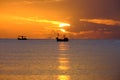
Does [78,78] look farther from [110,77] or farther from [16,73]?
[16,73]

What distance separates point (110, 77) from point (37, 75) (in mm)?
11358

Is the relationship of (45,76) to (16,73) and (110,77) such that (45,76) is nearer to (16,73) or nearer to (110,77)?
(16,73)

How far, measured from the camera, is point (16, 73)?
181 feet

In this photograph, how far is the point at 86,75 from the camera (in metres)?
53.2

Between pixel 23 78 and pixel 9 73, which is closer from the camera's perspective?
pixel 23 78

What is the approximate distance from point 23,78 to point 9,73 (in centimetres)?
590

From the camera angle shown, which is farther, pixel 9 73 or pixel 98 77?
pixel 9 73

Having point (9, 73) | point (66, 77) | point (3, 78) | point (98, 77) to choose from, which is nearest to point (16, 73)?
point (9, 73)

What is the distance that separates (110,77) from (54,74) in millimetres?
9300

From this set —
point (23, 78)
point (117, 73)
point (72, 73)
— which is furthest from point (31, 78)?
point (117, 73)

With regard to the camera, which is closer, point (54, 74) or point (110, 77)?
point (110, 77)

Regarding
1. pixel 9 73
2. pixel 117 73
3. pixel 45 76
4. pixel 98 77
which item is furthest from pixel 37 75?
pixel 117 73

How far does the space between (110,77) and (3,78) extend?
52.7 feet

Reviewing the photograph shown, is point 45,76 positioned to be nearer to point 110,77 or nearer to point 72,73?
point 72,73
